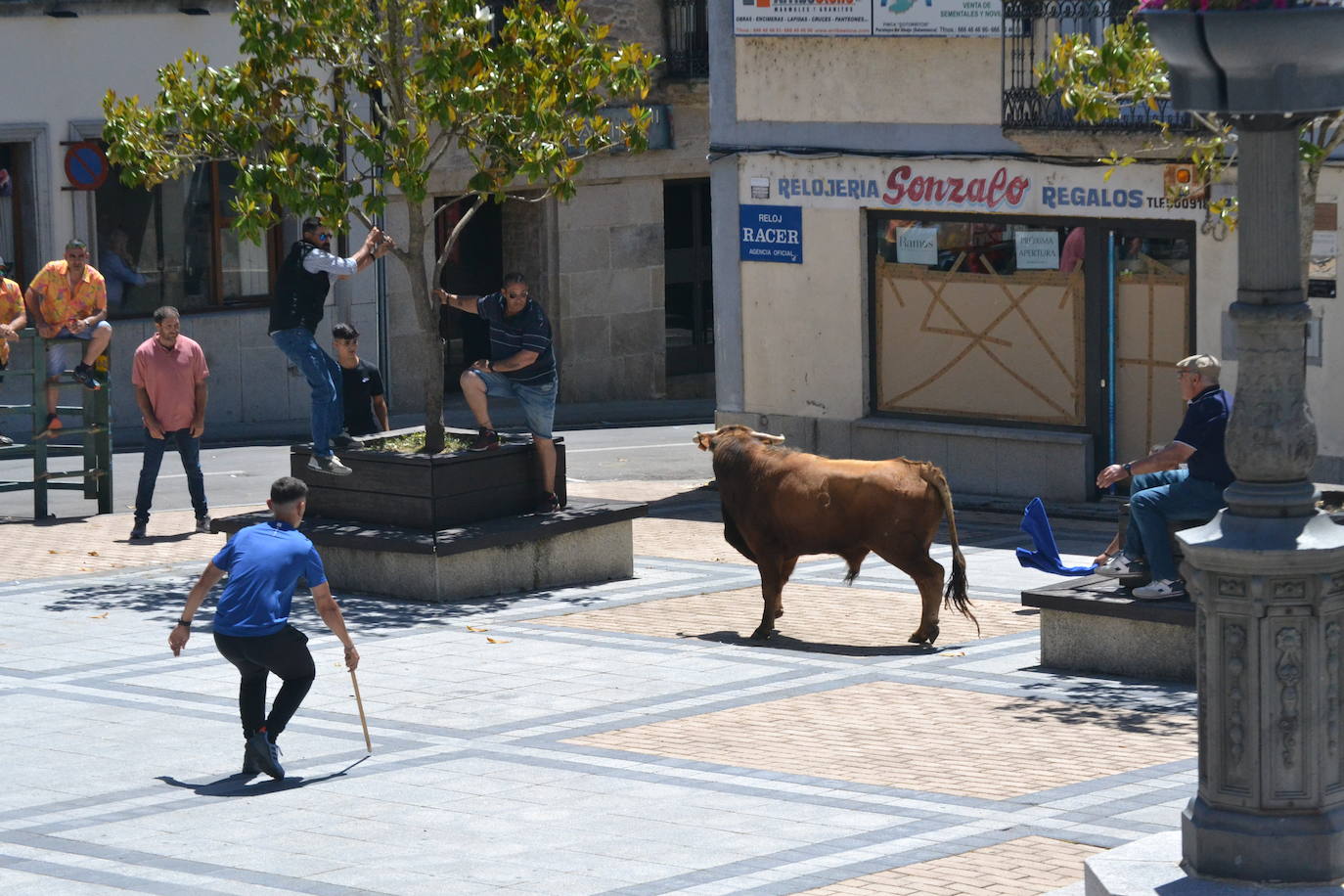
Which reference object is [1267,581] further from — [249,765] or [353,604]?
[353,604]

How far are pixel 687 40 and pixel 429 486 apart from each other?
14884 millimetres

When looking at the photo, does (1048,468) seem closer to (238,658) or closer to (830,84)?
(830,84)

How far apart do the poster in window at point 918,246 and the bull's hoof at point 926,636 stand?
744 cm

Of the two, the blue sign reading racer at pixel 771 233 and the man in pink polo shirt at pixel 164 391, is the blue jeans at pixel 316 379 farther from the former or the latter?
the blue sign reading racer at pixel 771 233

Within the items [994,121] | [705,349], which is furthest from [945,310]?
[705,349]

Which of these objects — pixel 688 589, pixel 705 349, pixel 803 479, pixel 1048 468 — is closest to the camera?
pixel 803 479

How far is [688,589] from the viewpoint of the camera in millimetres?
16531

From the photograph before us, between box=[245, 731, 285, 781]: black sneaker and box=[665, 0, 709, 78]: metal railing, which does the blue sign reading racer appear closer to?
box=[665, 0, 709, 78]: metal railing

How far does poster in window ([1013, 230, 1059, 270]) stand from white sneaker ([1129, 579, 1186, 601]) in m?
7.73

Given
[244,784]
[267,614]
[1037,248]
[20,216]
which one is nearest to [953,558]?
[267,614]

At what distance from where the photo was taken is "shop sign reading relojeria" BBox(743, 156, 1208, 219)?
19.5m

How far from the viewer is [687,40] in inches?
1170

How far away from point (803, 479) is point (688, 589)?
230 centimetres

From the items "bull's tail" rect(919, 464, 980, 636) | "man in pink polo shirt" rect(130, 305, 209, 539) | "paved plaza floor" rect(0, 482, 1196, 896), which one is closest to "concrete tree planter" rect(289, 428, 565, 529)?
"paved plaza floor" rect(0, 482, 1196, 896)
